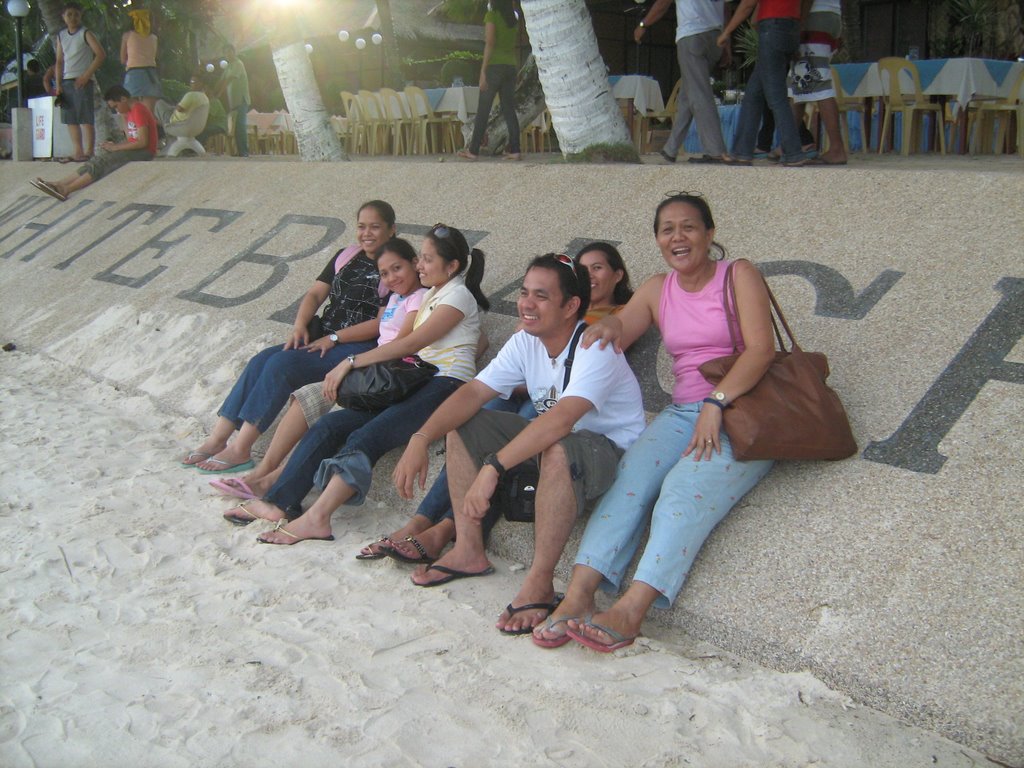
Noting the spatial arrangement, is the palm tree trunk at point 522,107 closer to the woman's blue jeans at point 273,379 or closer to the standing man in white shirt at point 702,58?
the standing man in white shirt at point 702,58

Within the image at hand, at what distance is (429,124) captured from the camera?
1418 centimetres

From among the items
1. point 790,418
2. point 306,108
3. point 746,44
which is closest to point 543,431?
point 790,418

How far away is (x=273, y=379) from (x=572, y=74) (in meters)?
3.90

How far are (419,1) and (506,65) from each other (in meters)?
11.4

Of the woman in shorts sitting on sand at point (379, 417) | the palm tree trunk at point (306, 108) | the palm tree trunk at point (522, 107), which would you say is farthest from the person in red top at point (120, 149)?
the woman in shorts sitting on sand at point (379, 417)

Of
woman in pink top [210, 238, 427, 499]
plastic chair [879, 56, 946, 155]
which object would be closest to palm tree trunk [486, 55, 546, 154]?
plastic chair [879, 56, 946, 155]

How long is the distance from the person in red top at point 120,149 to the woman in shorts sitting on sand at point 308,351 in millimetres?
6817

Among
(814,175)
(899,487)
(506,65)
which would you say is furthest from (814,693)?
(506,65)

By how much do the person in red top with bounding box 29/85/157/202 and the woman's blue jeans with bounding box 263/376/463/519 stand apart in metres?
8.06

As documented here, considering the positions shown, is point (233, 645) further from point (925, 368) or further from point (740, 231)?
point (740, 231)

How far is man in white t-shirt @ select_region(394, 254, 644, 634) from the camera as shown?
326 centimetres

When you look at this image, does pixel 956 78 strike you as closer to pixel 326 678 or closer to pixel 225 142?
pixel 326 678

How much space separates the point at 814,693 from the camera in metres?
2.75

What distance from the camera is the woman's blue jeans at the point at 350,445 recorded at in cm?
400
